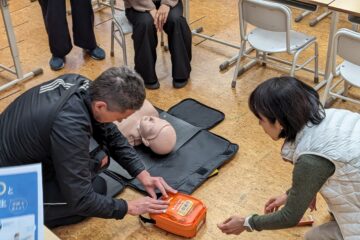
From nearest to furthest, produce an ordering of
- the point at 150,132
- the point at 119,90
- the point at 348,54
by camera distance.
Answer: the point at 119,90, the point at 348,54, the point at 150,132

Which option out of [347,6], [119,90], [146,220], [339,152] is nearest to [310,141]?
[339,152]

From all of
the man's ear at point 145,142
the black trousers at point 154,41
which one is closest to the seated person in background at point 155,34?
the black trousers at point 154,41

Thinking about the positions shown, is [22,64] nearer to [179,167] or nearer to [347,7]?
[179,167]

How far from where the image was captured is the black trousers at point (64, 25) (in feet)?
11.7

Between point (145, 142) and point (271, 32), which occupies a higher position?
point (271, 32)

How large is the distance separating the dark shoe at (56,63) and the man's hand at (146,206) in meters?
1.82

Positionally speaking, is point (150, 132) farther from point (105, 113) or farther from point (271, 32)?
point (271, 32)

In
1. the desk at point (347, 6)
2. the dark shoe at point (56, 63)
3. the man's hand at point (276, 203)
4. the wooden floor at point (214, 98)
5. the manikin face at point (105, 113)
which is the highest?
the manikin face at point (105, 113)

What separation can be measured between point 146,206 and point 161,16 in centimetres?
157

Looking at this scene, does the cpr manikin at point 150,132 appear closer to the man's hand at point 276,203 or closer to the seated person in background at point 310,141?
the man's hand at point 276,203

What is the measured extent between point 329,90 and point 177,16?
1.12m

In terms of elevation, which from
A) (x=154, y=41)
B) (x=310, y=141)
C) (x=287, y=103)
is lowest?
(x=154, y=41)

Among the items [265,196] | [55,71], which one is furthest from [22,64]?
[265,196]

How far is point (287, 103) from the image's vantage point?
5.10ft
